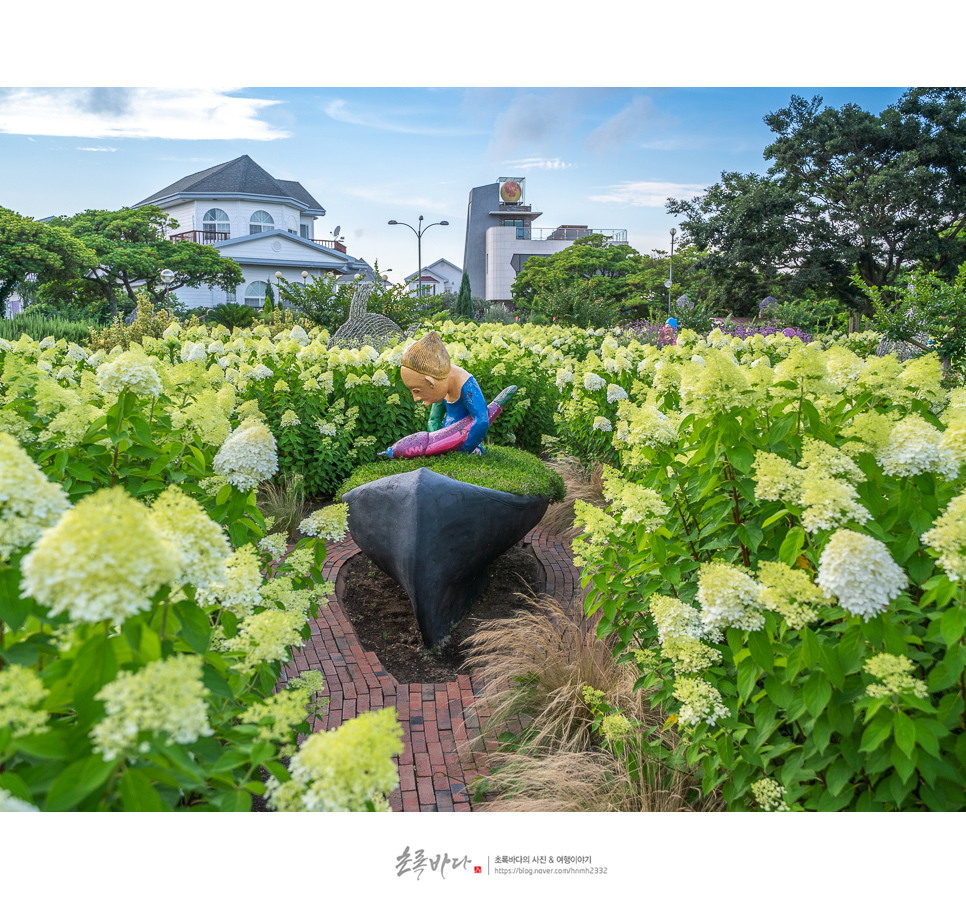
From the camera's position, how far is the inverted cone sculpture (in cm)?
362

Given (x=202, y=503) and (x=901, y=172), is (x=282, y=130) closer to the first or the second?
(x=202, y=503)

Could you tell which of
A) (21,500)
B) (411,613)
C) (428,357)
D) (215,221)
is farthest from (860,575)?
(215,221)

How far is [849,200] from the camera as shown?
9.55 meters

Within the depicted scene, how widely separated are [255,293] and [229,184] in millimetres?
5493

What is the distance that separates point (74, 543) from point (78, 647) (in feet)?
0.77

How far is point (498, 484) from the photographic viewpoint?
4.09 m

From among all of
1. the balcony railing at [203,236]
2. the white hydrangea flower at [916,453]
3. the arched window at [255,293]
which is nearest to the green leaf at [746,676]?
the white hydrangea flower at [916,453]

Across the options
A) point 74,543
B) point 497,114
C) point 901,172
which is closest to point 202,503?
point 74,543

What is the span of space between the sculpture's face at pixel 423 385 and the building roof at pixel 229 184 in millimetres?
28568

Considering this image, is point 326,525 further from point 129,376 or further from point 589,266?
point 589,266

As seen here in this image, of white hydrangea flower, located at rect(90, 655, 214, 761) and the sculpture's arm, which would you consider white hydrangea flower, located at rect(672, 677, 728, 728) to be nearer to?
white hydrangea flower, located at rect(90, 655, 214, 761)

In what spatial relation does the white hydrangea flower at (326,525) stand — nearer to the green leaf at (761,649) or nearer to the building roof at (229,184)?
the green leaf at (761,649)

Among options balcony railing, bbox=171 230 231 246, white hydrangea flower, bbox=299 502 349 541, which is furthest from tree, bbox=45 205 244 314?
white hydrangea flower, bbox=299 502 349 541

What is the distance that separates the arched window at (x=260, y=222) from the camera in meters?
31.1
